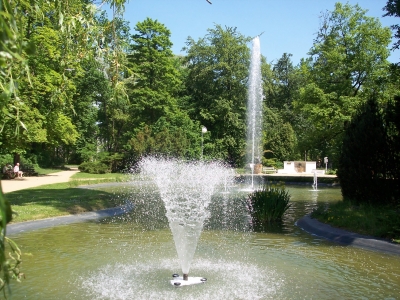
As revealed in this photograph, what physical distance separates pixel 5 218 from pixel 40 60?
30.1 meters

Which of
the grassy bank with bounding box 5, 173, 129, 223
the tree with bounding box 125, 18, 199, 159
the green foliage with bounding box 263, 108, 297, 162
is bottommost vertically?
the grassy bank with bounding box 5, 173, 129, 223

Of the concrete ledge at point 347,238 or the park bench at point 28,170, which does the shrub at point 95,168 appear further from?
the concrete ledge at point 347,238

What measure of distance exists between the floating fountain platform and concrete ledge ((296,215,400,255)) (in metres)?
4.79

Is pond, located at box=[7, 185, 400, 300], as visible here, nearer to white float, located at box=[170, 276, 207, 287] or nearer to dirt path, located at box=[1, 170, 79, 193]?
white float, located at box=[170, 276, 207, 287]

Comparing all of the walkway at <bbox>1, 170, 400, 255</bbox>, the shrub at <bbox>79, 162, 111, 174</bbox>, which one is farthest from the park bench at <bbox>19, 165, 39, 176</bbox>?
the walkway at <bbox>1, 170, 400, 255</bbox>

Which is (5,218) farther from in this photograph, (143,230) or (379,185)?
(379,185)

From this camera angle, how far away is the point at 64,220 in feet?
43.9

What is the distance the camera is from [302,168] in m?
50.0

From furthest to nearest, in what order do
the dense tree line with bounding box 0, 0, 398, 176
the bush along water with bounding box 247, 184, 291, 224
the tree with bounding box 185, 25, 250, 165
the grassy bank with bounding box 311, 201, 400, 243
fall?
the tree with bounding box 185, 25, 250, 165
the dense tree line with bounding box 0, 0, 398, 176
the bush along water with bounding box 247, 184, 291, 224
the grassy bank with bounding box 311, 201, 400, 243

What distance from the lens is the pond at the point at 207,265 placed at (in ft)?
22.1

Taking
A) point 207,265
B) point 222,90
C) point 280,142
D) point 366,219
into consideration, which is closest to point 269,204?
point 366,219

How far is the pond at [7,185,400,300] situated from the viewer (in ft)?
22.1

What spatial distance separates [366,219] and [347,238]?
1062mm

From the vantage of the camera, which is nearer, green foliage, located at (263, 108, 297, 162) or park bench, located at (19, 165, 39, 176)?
park bench, located at (19, 165, 39, 176)
